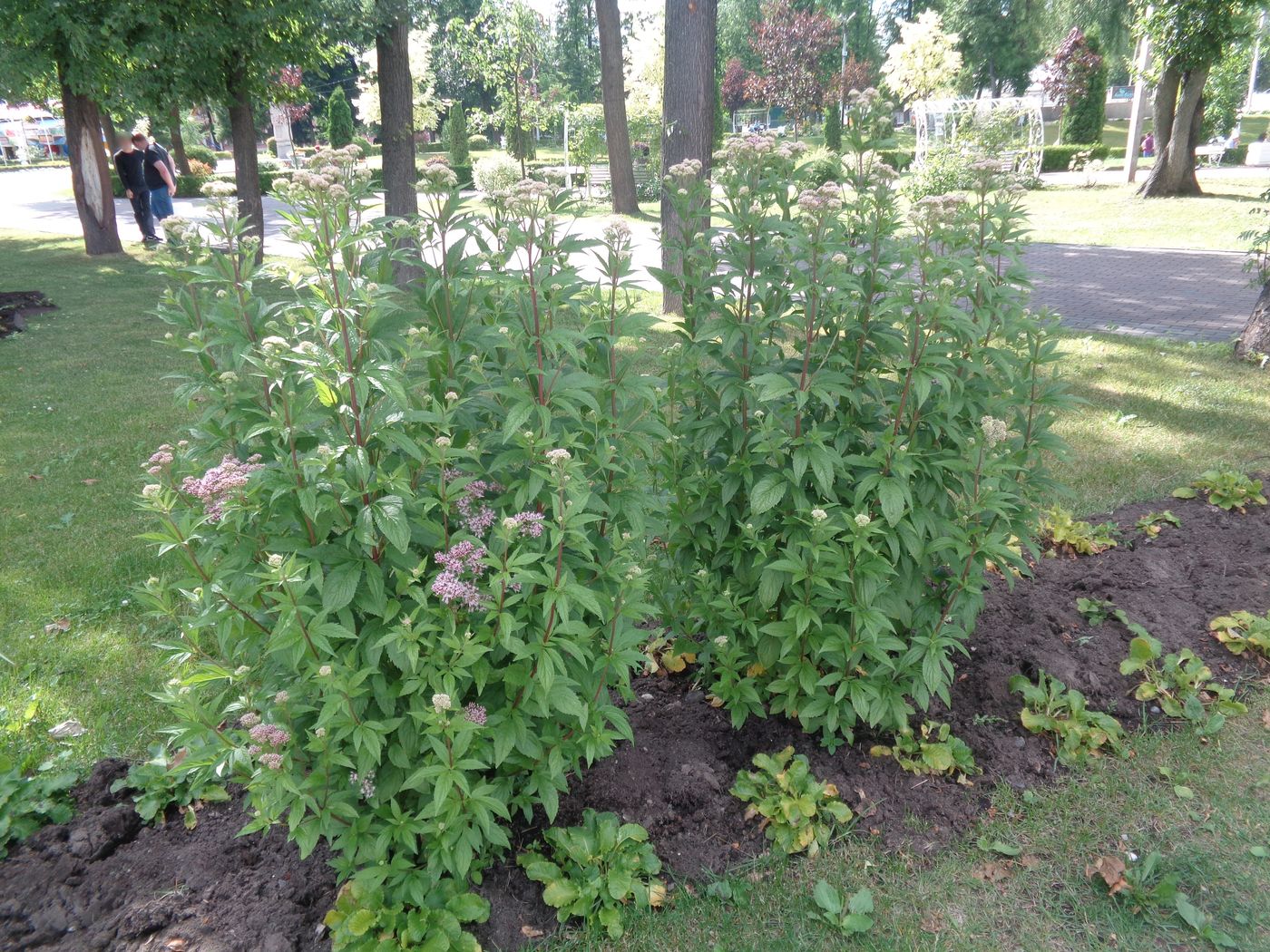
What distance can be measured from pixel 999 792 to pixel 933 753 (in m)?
0.25

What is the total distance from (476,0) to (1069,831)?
69.9m

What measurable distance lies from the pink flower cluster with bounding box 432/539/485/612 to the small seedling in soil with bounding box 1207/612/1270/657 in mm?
3285

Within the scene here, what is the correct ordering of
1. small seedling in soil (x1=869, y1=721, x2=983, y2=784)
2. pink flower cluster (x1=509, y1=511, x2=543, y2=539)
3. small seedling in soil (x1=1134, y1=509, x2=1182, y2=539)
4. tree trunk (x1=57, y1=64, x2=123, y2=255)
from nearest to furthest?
pink flower cluster (x1=509, y1=511, x2=543, y2=539) < small seedling in soil (x1=869, y1=721, x2=983, y2=784) < small seedling in soil (x1=1134, y1=509, x2=1182, y2=539) < tree trunk (x1=57, y1=64, x2=123, y2=255)

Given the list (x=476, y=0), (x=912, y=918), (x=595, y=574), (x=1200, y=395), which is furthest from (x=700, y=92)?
(x=476, y=0)

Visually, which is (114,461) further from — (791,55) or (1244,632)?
(791,55)

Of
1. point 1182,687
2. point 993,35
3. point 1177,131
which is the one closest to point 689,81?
point 1182,687

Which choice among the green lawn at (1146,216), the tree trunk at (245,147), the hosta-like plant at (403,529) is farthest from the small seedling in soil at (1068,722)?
the tree trunk at (245,147)

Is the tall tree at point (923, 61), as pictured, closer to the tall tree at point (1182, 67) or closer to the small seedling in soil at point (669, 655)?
the tall tree at point (1182, 67)

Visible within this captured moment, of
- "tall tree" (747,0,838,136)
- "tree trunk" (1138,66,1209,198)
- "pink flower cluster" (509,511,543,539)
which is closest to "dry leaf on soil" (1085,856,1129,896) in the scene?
"pink flower cluster" (509,511,543,539)

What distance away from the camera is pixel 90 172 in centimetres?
1387

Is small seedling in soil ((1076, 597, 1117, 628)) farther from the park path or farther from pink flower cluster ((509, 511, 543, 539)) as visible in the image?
the park path

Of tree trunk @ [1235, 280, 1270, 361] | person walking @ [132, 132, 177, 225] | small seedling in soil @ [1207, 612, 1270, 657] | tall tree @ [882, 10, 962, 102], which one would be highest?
tall tree @ [882, 10, 962, 102]

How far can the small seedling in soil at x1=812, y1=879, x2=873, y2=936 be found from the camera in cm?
245

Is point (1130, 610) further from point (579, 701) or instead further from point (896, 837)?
point (579, 701)
